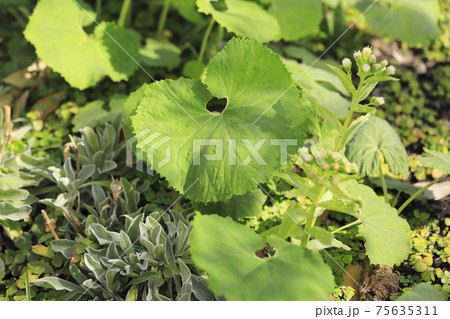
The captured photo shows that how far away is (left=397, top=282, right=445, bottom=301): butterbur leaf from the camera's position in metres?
1.68

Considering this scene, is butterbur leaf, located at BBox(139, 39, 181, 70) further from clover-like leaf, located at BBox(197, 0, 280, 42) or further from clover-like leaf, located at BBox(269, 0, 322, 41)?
clover-like leaf, located at BBox(269, 0, 322, 41)

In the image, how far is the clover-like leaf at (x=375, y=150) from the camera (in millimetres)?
2039

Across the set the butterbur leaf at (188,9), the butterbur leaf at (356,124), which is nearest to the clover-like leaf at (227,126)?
the butterbur leaf at (356,124)

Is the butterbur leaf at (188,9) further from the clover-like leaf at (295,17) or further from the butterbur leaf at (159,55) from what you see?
the clover-like leaf at (295,17)

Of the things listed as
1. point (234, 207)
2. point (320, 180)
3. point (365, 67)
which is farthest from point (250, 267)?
point (365, 67)

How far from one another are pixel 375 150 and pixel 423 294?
670 mm

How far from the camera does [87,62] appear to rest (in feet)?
7.60

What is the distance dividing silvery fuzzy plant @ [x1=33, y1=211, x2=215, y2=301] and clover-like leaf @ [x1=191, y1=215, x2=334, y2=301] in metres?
0.29

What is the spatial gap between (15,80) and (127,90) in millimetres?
657

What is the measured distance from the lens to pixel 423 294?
1701 millimetres

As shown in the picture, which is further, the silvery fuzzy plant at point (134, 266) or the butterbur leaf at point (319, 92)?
the butterbur leaf at point (319, 92)

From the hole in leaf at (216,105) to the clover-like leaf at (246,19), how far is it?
33cm

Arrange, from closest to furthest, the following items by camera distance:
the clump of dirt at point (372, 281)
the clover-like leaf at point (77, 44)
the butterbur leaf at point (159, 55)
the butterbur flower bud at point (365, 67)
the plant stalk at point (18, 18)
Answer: the butterbur flower bud at point (365, 67), the clump of dirt at point (372, 281), the clover-like leaf at point (77, 44), the butterbur leaf at point (159, 55), the plant stalk at point (18, 18)

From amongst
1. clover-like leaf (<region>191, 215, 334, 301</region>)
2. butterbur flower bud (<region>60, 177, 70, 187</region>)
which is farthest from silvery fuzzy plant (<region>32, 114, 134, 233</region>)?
clover-like leaf (<region>191, 215, 334, 301</region>)
